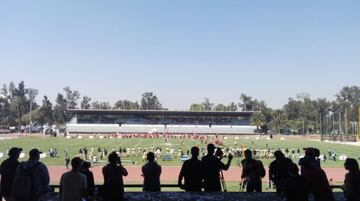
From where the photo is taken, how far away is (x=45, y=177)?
347 inches

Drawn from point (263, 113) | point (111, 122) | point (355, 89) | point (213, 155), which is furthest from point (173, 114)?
point (213, 155)

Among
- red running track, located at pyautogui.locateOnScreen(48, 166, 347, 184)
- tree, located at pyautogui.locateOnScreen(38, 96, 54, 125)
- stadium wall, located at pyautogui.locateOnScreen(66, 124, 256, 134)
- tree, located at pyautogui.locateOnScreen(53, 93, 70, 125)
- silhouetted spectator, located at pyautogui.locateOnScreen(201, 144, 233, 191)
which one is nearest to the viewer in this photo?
silhouetted spectator, located at pyautogui.locateOnScreen(201, 144, 233, 191)

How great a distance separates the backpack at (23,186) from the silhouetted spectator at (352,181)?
5817mm

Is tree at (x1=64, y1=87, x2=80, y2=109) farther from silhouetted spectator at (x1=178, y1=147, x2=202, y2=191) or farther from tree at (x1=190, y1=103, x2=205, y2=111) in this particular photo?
silhouetted spectator at (x1=178, y1=147, x2=202, y2=191)

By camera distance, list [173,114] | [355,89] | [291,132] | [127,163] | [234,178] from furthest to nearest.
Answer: [355,89], [291,132], [173,114], [127,163], [234,178]

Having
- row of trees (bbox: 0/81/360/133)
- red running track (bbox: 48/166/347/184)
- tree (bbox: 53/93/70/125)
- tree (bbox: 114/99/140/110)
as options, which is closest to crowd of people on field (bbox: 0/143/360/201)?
red running track (bbox: 48/166/347/184)

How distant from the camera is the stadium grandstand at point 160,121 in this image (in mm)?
122250

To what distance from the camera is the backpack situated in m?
8.43

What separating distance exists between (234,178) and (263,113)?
388 feet

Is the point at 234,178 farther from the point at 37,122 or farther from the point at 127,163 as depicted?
the point at 37,122

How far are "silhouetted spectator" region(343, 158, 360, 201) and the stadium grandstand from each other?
369 feet

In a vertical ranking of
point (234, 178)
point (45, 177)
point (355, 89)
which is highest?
point (355, 89)

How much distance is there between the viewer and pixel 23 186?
8.42 m

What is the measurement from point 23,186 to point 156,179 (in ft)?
10.6
